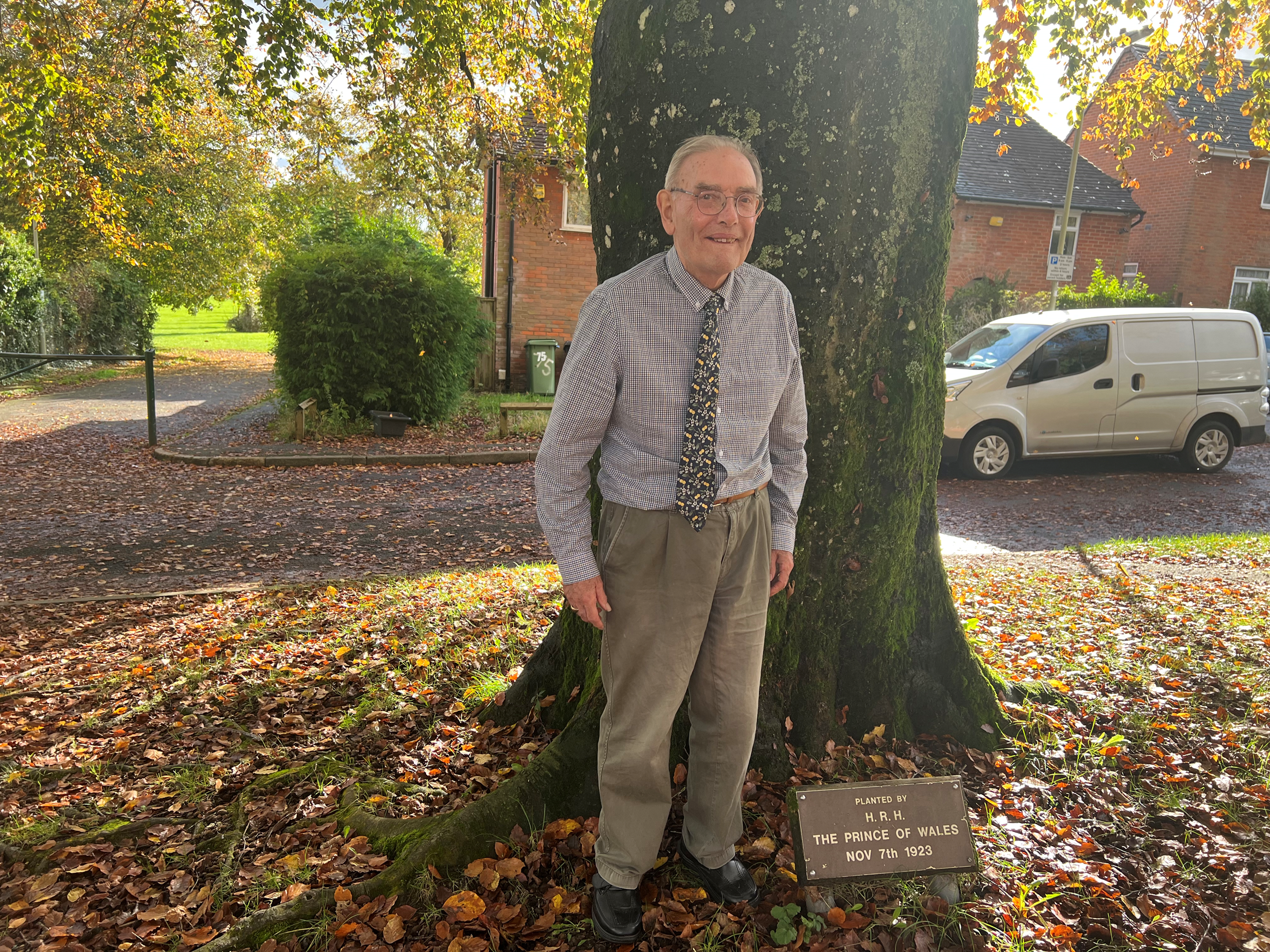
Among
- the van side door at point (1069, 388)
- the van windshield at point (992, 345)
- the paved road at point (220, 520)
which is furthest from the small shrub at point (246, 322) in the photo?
the van side door at point (1069, 388)

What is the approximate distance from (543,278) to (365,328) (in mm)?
6153

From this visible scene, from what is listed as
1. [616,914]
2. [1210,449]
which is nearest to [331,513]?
[616,914]

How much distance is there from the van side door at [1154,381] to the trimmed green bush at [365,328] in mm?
9564

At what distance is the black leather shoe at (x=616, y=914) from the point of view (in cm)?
252

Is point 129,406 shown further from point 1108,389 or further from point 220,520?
point 1108,389

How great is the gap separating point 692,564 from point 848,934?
121 centimetres

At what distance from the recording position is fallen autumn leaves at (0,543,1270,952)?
2611 millimetres

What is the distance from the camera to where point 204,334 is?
4803 cm

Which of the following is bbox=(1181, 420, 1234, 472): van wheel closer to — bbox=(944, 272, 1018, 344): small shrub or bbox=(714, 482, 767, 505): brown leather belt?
bbox=(944, 272, 1018, 344): small shrub

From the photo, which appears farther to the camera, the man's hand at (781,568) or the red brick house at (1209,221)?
the red brick house at (1209,221)

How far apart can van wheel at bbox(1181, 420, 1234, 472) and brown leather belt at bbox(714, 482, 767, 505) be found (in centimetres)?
1150

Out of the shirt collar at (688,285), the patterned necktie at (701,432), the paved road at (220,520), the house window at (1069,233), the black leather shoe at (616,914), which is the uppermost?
the house window at (1069,233)

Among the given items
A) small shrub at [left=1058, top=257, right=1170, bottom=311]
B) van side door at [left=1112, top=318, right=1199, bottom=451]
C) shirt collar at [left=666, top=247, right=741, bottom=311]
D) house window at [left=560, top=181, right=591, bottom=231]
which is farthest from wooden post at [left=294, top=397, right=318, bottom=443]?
small shrub at [left=1058, top=257, right=1170, bottom=311]

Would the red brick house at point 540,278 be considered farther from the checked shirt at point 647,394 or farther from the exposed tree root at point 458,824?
the checked shirt at point 647,394
